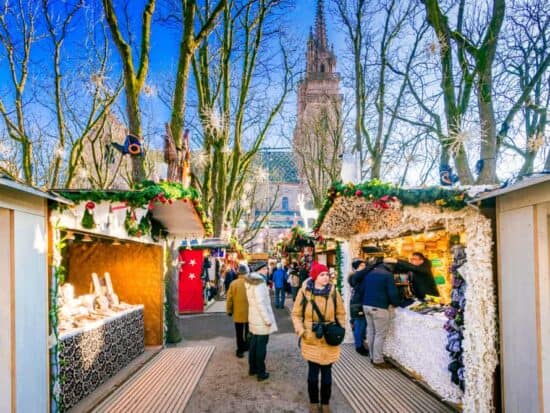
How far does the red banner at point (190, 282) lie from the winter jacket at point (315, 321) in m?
9.94

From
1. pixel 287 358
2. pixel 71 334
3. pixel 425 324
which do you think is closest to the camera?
pixel 71 334

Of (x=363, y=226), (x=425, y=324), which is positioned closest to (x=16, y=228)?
(x=425, y=324)

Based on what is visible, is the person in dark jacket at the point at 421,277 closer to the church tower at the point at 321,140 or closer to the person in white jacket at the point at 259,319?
the person in white jacket at the point at 259,319

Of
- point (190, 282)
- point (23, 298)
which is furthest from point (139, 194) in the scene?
point (190, 282)

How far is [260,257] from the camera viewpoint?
47.7m

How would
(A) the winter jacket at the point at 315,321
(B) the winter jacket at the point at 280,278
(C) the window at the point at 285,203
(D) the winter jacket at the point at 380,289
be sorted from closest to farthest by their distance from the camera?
1. (A) the winter jacket at the point at 315,321
2. (D) the winter jacket at the point at 380,289
3. (B) the winter jacket at the point at 280,278
4. (C) the window at the point at 285,203

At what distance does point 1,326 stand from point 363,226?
6.43 m

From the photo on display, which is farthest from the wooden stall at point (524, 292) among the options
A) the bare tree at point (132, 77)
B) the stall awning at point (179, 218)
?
the bare tree at point (132, 77)

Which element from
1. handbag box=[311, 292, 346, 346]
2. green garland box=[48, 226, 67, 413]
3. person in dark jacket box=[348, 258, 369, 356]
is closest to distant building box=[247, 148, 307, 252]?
person in dark jacket box=[348, 258, 369, 356]

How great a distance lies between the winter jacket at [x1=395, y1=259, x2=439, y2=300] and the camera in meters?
6.67

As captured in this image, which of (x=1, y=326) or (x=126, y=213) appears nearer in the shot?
(x=1, y=326)

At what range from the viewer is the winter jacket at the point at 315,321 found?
4301 mm

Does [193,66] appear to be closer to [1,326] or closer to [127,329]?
[127,329]

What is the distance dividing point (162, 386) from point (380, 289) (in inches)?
144
